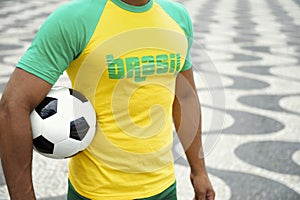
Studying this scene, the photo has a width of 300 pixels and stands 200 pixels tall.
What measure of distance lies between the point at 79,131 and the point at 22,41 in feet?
18.5

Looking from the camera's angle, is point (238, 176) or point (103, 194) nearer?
point (103, 194)

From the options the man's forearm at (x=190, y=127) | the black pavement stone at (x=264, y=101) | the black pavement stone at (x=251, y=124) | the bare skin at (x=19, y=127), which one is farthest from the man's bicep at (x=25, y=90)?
the black pavement stone at (x=264, y=101)

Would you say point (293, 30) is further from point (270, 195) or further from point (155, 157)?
point (155, 157)

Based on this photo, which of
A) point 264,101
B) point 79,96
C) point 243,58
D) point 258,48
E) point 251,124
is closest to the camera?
point 79,96

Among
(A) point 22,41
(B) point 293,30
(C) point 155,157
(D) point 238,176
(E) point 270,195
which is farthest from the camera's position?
(B) point 293,30

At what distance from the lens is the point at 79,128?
1.23 meters

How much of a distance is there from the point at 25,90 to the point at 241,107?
3.08 metres

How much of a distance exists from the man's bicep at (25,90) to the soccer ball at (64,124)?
0.05m

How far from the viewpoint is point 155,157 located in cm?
137

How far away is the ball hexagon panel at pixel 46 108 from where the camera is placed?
120 centimetres

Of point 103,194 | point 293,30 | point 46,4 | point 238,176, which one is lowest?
point 46,4

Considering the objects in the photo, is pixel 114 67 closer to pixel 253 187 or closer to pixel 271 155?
pixel 253 187

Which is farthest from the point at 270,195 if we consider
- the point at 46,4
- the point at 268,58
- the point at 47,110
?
the point at 46,4

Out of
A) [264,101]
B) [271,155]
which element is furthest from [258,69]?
[271,155]
